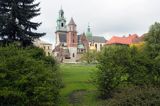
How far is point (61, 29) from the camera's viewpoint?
14062 centimetres

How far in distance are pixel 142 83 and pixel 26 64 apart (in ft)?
40.4

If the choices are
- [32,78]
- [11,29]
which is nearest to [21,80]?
[32,78]

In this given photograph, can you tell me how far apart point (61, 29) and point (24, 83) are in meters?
114

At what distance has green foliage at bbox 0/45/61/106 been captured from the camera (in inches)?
1056

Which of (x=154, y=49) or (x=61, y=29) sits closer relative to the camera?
(x=154, y=49)

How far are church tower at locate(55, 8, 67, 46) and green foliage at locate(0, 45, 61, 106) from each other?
109m

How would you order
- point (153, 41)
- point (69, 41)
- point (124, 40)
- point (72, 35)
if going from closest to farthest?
point (153, 41) → point (124, 40) → point (69, 41) → point (72, 35)

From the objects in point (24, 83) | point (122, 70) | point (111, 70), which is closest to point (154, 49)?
point (122, 70)

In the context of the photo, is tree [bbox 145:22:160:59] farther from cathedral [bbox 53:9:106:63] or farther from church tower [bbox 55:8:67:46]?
church tower [bbox 55:8:67:46]

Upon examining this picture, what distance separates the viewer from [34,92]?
2705 cm

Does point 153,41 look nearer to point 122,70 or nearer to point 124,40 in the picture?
point 122,70

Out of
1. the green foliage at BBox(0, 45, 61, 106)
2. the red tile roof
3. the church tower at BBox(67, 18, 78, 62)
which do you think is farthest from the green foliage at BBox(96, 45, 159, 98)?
the church tower at BBox(67, 18, 78, 62)

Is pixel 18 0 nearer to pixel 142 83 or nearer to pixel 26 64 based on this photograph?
pixel 26 64

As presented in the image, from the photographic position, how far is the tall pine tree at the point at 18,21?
36312mm
